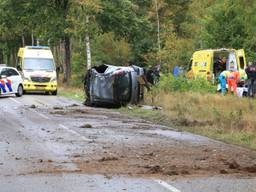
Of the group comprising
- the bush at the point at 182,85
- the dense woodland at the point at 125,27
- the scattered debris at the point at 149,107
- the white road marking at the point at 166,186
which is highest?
the dense woodland at the point at 125,27

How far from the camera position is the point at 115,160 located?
1117cm

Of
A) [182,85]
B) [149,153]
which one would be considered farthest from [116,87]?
[149,153]

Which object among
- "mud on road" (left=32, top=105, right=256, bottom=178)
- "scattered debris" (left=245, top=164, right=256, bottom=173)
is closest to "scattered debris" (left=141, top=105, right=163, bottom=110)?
"mud on road" (left=32, top=105, right=256, bottom=178)

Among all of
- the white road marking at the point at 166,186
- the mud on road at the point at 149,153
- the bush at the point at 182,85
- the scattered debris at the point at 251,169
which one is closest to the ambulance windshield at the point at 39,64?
the bush at the point at 182,85

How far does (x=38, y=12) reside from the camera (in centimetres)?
4488

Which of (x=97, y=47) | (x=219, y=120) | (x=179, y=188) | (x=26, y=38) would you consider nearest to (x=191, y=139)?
(x=219, y=120)

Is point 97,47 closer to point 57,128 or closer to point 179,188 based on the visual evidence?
point 57,128

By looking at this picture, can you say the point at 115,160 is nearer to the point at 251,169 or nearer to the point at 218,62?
the point at 251,169

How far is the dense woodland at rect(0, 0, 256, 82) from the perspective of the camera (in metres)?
42.3

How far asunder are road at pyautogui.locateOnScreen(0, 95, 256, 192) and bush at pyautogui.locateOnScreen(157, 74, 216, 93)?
1043 centimetres

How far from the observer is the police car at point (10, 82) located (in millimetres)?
31375

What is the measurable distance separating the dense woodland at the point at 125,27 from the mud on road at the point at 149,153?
14661 mm

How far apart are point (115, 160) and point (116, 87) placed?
13.9 m

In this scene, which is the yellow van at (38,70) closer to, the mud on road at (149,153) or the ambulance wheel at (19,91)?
the ambulance wheel at (19,91)
